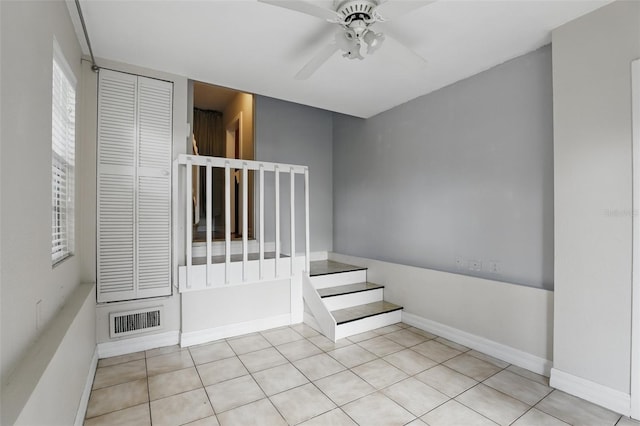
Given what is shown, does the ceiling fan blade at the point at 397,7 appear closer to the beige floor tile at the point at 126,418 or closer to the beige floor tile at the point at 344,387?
the beige floor tile at the point at 344,387

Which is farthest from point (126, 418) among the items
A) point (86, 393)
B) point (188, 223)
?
point (188, 223)

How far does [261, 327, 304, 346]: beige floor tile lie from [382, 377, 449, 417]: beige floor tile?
120 cm

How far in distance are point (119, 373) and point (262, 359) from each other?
113 cm

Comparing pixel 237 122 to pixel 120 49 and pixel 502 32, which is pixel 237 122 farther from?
pixel 502 32

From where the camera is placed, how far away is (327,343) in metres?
3.06

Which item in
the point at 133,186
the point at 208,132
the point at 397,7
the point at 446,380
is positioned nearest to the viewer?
the point at 397,7

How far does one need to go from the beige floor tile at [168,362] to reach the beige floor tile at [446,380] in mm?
1951

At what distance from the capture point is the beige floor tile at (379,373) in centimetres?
235

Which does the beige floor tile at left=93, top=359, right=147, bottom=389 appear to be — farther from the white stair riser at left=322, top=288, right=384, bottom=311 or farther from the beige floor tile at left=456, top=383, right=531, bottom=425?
the beige floor tile at left=456, top=383, right=531, bottom=425

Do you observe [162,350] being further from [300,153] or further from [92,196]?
[300,153]

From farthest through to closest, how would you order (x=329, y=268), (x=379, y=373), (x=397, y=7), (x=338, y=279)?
(x=329, y=268), (x=338, y=279), (x=379, y=373), (x=397, y=7)

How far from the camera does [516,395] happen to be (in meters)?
2.17

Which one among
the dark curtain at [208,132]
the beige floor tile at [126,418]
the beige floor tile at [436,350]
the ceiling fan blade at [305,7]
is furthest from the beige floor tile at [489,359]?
the dark curtain at [208,132]

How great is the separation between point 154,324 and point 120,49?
245 centimetres
